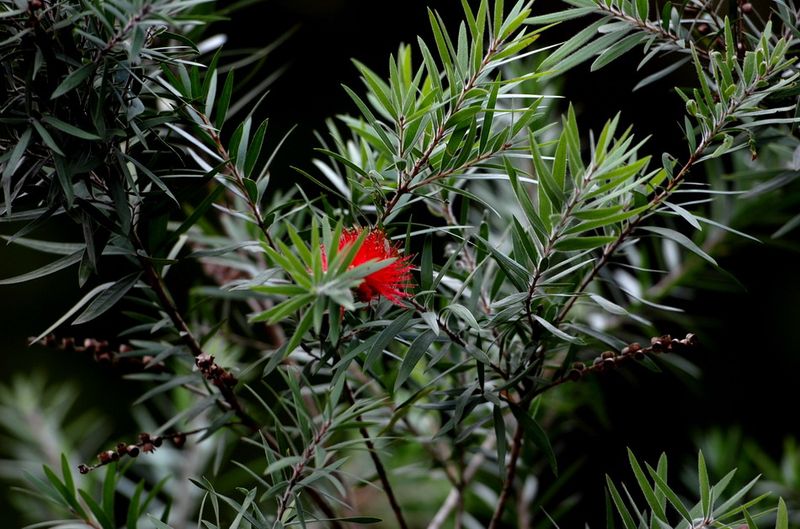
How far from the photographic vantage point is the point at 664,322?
116 cm

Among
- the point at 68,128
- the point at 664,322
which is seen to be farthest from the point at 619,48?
the point at 664,322

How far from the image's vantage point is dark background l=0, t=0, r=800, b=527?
123cm

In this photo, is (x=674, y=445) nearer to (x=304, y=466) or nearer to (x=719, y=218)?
(x=719, y=218)

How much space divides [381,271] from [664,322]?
3.09ft

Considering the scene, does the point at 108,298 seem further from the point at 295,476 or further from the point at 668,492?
the point at 668,492

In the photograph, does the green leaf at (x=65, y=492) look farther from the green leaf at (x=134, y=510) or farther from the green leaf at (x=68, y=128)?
the green leaf at (x=68, y=128)

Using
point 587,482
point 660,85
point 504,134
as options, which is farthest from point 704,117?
point 660,85

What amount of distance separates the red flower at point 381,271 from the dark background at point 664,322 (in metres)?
0.73

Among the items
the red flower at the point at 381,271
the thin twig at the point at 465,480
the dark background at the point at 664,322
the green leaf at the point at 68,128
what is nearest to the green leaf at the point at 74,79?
the green leaf at the point at 68,128

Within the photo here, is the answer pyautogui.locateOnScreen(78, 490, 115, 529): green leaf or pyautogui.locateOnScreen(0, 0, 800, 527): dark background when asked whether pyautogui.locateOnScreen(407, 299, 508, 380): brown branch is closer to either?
pyautogui.locateOnScreen(78, 490, 115, 529): green leaf

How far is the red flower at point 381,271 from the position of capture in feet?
1.05

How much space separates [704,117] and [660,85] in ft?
3.84

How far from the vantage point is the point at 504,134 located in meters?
0.34

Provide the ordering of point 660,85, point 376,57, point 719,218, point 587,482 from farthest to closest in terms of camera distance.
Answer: point 376,57 < point 660,85 < point 587,482 < point 719,218
